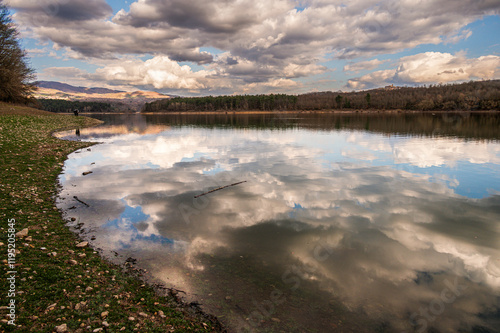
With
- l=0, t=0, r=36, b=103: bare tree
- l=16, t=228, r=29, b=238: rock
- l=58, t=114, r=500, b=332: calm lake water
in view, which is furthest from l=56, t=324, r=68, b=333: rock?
l=0, t=0, r=36, b=103: bare tree

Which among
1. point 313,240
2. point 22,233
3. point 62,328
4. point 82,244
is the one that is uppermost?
point 22,233

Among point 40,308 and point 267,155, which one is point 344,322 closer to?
point 40,308

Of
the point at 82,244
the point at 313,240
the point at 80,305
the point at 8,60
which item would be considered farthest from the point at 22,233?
the point at 8,60

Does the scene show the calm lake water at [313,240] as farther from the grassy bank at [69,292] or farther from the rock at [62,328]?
the rock at [62,328]

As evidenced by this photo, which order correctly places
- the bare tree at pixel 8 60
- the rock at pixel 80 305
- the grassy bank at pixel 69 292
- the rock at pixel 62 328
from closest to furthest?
the rock at pixel 62 328 → the grassy bank at pixel 69 292 → the rock at pixel 80 305 → the bare tree at pixel 8 60

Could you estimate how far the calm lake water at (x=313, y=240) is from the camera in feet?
26.5

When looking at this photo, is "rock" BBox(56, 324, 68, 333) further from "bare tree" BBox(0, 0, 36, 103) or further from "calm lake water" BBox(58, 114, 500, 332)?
"bare tree" BBox(0, 0, 36, 103)

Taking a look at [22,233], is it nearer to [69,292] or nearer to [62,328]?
[69,292]

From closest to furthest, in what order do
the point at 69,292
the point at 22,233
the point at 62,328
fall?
the point at 62,328
the point at 69,292
the point at 22,233

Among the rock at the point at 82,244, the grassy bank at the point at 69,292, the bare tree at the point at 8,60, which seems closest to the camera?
the grassy bank at the point at 69,292

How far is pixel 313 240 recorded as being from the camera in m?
12.0

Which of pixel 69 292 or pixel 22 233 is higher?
pixel 22 233

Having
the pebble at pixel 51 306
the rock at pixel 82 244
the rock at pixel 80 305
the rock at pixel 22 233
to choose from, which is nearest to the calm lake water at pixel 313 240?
the rock at pixel 82 244

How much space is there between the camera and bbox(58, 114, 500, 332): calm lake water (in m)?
8.06
